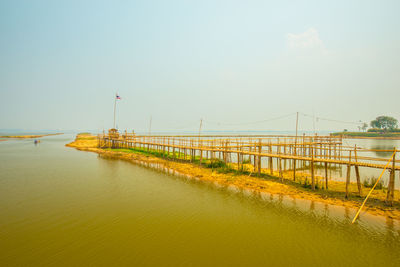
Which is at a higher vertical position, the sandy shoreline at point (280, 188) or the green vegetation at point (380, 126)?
the green vegetation at point (380, 126)

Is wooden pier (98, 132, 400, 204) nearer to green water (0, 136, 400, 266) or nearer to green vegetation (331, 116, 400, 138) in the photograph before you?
green water (0, 136, 400, 266)

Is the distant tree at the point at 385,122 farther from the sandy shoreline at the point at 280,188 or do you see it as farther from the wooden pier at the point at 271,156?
the sandy shoreline at the point at 280,188

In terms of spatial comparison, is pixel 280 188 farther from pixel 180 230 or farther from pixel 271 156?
pixel 180 230

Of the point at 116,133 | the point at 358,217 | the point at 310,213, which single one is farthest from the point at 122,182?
the point at 116,133

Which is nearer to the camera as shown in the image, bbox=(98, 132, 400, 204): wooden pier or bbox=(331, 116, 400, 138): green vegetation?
bbox=(98, 132, 400, 204): wooden pier

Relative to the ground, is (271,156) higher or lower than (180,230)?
higher

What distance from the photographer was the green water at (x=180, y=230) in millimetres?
6516

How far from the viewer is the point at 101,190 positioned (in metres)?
13.4

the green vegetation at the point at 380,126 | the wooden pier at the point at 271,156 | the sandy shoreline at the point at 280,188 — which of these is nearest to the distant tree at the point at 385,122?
the green vegetation at the point at 380,126

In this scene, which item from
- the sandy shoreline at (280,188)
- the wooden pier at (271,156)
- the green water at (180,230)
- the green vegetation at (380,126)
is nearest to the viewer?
the green water at (180,230)

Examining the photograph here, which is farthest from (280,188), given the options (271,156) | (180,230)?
(180,230)

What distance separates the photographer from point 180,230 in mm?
8359

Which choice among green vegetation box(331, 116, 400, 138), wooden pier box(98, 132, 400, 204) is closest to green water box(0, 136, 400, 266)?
wooden pier box(98, 132, 400, 204)

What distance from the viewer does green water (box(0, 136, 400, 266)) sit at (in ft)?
21.4
